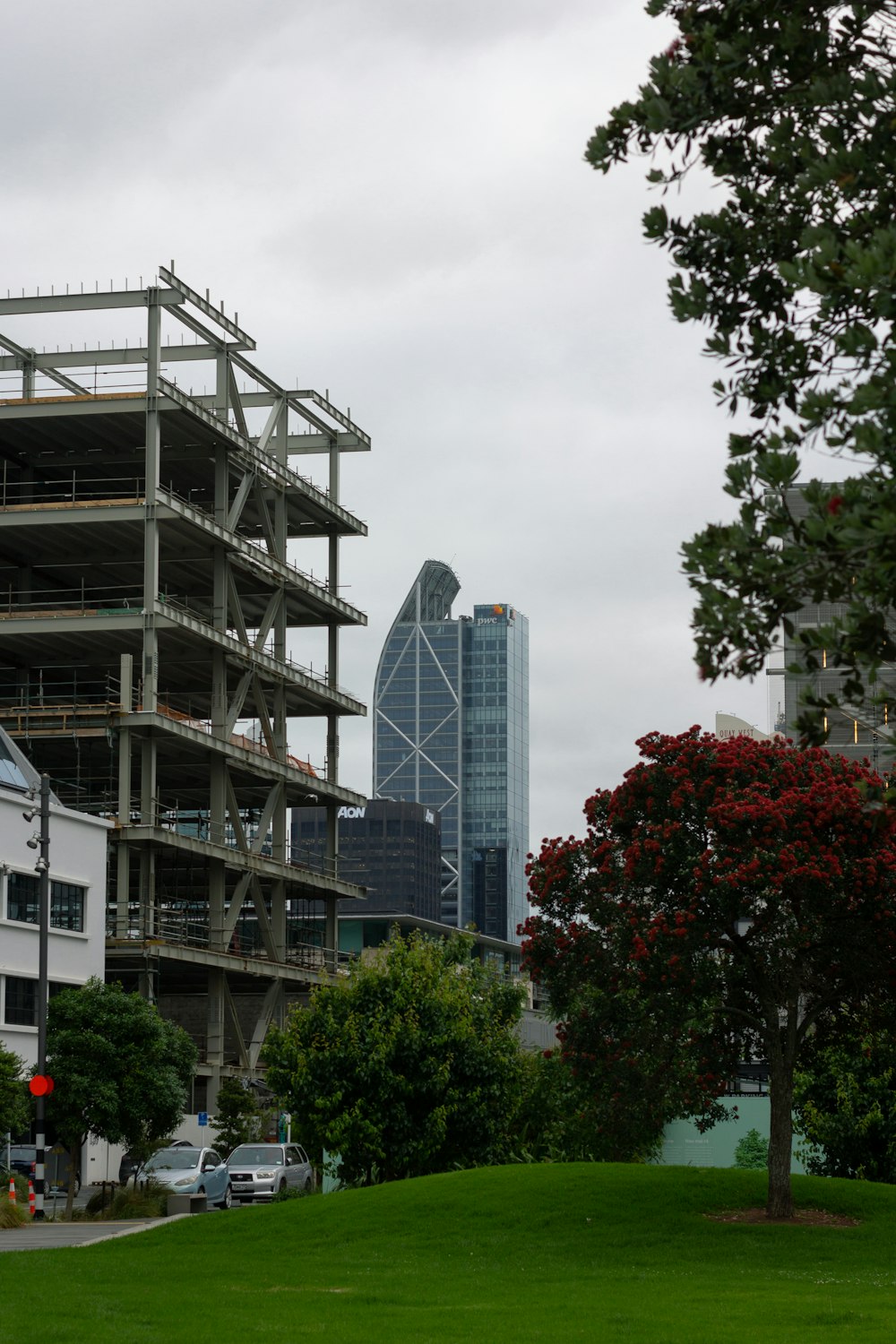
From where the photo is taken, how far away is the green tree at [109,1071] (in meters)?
42.5

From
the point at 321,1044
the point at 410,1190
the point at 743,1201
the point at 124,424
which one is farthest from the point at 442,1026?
the point at 124,424

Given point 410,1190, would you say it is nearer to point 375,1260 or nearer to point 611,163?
point 375,1260

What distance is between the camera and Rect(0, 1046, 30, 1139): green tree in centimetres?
3712

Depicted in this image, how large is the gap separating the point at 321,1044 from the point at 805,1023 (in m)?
13.7

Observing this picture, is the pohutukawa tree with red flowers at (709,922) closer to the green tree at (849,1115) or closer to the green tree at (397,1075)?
the green tree at (397,1075)

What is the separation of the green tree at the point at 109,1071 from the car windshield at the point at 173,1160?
0.78m

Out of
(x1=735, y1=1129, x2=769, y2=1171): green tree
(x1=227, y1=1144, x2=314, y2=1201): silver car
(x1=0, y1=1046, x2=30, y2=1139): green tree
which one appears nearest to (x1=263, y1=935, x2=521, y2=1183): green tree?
(x1=227, y1=1144, x2=314, y2=1201): silver car

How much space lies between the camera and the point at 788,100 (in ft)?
34.1

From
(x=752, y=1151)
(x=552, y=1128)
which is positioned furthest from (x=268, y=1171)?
(x=752, y=1151)

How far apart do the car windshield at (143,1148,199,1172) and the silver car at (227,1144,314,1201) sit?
3.84ft

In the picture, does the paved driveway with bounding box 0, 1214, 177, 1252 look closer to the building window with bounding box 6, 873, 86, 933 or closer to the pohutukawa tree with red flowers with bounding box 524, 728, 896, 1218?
the pohutukawa tree with red flowers with bounding box 524, 728, 896, 1218

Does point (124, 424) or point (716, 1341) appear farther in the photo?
point (124, 424)

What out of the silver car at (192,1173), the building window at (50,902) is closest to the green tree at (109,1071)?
the silver car at (192,1173)

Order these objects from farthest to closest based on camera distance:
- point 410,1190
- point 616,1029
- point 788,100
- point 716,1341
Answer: point 410,1190
point 616,1029
point 716,1341
point 788,100
